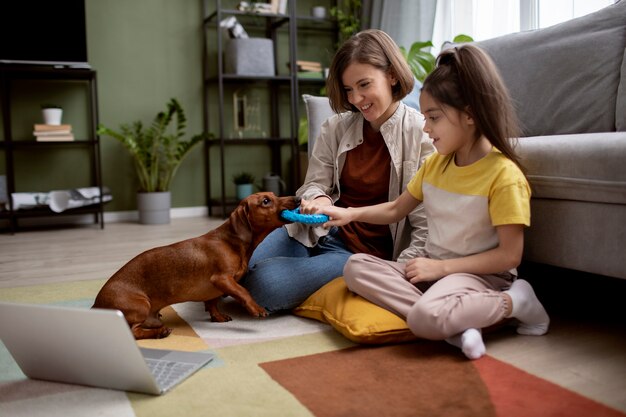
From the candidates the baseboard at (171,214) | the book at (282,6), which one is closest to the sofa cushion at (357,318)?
the baseboard at (171,214)

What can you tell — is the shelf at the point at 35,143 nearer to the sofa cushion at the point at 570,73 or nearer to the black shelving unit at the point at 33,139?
the black shelving unit at the point at 33,139

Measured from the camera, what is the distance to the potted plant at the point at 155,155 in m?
4.14

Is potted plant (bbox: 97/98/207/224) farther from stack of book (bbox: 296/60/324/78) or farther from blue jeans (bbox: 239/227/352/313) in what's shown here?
blue jeans (bbox: 239/227/352/313)

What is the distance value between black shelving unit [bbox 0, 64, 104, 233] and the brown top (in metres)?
2.44

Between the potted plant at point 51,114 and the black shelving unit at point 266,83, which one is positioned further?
the black shelving unit at point 266,83

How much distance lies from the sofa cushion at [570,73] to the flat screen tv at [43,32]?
2.78 metres

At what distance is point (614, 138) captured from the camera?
149 cm

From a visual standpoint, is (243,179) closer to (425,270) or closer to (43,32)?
(43,32)

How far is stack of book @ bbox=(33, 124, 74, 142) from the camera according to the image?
12.7 ft

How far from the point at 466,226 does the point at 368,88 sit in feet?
1.70

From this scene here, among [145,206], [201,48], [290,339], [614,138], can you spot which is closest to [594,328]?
[614,138]

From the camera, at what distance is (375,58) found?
178 centimetres

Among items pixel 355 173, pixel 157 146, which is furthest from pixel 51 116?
pixel 355 173

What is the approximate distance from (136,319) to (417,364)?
2.26 ft
